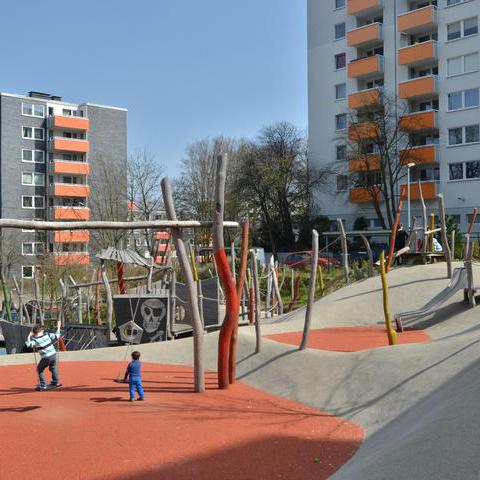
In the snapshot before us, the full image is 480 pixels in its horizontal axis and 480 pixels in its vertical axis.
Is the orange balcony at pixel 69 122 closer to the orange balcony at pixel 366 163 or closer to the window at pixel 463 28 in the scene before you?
the orange balcony at pixel 366 163

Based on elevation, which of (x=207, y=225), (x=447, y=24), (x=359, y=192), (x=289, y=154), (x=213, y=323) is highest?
(x=447, y=24)

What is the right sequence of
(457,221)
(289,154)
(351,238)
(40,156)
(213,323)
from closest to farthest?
(213,323)
(457,221)
(351,238)
(289,154)
(40,156)

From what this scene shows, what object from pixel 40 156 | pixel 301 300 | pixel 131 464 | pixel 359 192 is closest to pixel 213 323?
pixel 301 300

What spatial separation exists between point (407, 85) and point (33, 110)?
32830mm

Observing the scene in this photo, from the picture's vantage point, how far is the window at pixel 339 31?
162 feet

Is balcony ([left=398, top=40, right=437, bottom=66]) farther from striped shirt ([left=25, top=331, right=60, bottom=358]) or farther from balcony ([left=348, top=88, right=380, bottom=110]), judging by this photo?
striped shirt ([left=25, top=331, right=60, bottom=358])

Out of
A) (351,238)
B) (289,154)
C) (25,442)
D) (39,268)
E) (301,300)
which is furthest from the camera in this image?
(289,154)

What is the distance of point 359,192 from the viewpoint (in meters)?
45.9

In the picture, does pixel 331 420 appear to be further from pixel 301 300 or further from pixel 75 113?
pixel 75 113

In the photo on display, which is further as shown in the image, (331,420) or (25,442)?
(331,420)

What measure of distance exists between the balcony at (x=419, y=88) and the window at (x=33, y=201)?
32.2 m

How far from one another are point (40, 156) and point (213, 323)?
42.3 m

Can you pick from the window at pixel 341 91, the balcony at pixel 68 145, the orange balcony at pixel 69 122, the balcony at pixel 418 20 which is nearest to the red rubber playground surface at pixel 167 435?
the balcony at pixel 418 20

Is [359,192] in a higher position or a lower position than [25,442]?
higher
